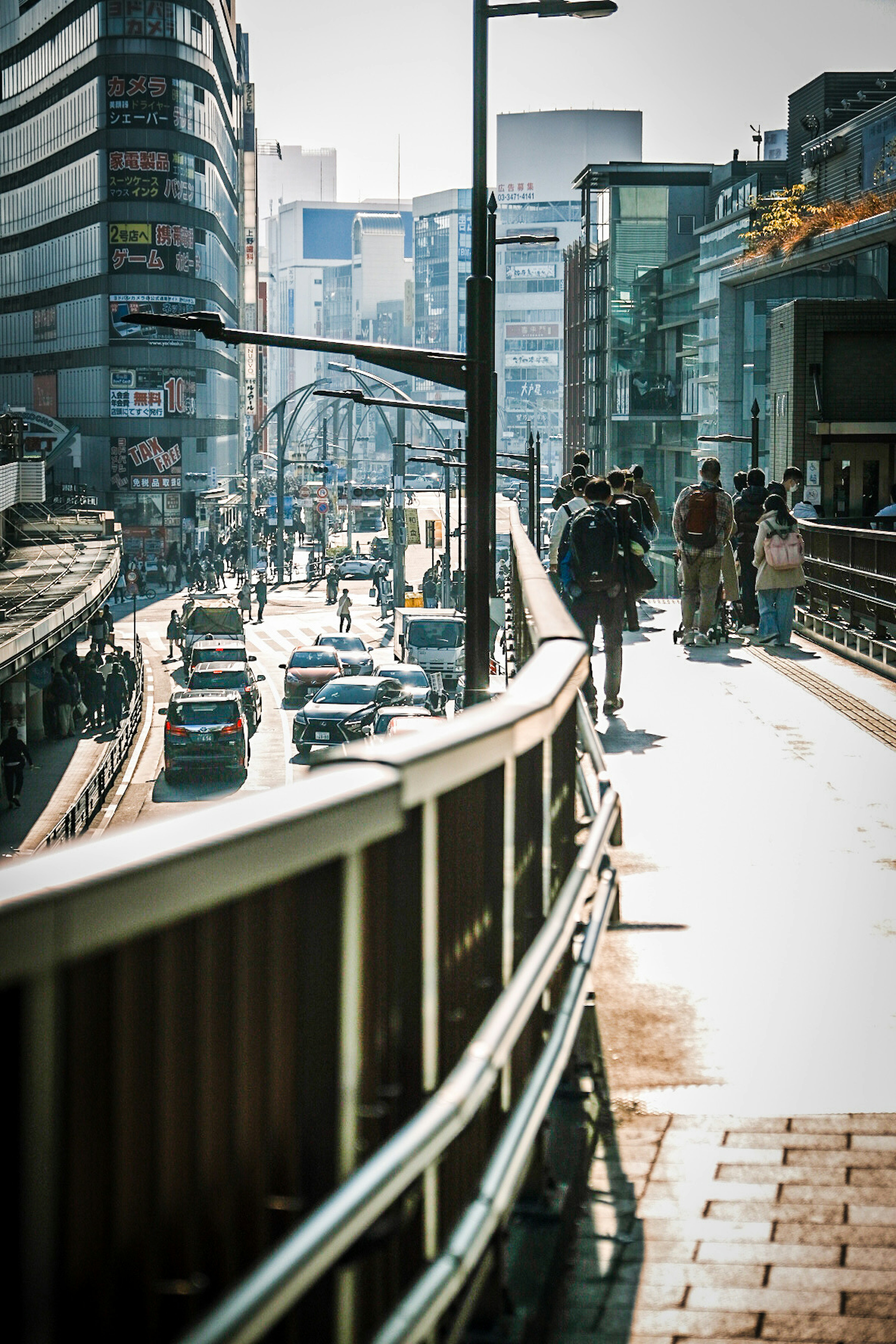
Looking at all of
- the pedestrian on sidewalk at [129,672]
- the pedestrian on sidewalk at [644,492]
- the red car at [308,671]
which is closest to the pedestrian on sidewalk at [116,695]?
the pedestrian on sidewalk at [129,672]

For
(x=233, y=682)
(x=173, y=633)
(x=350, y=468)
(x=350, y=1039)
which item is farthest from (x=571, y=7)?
(x=350, y=468)

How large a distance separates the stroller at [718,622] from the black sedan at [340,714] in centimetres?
1641

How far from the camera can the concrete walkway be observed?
12.0ft

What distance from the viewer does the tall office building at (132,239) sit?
10512 centimetres

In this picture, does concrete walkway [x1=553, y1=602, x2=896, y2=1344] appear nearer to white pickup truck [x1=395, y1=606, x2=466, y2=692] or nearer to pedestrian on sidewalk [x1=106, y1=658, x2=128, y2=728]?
white pickup truck [x1=395, y1=606, x2=466, y2=692]

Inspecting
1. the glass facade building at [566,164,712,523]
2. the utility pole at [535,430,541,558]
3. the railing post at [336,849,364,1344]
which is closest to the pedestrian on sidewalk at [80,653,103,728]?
the utility pole at [535,430,541,558]

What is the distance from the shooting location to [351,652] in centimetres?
4956

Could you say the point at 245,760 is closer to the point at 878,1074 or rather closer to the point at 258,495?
the point at 878,1074

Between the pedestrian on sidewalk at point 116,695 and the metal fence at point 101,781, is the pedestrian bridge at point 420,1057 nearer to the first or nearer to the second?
the metal fence at point 101,781

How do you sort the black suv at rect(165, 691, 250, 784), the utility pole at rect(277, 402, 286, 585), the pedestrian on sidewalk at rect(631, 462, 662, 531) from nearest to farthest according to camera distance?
the pedestrian on sidewalk at rect(631, 462, 662, 531), the black suv at rect(165, 691, 250, 784), the utility pole at rect(277, 402, 286, 585)

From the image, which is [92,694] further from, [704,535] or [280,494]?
[280,494]

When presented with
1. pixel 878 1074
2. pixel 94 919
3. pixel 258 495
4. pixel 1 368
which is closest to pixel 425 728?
pixel 94 919

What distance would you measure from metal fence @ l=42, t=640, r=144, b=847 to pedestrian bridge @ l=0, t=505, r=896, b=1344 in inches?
566

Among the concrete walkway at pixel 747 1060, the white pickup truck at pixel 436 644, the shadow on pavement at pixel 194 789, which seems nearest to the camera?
the concrete walkway at pixel 747 1060
